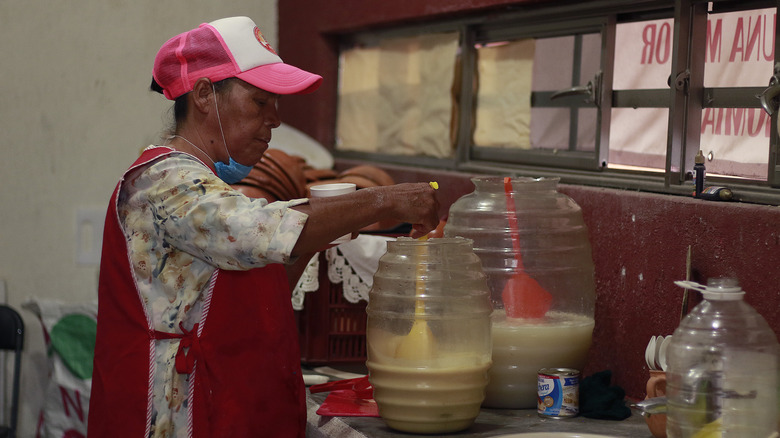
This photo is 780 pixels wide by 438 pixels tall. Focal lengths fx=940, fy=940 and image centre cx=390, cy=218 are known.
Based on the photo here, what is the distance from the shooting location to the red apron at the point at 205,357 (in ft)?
6.78

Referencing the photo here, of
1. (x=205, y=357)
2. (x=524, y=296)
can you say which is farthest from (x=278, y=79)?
(x=524, y=296)

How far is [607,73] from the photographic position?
9.24 ft

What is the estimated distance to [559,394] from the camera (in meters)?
2.27

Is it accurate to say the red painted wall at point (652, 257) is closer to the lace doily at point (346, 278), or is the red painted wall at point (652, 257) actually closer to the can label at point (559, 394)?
the can label at point (559, 394)

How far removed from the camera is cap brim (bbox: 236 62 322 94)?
207cm

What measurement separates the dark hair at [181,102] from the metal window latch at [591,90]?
1242 mm

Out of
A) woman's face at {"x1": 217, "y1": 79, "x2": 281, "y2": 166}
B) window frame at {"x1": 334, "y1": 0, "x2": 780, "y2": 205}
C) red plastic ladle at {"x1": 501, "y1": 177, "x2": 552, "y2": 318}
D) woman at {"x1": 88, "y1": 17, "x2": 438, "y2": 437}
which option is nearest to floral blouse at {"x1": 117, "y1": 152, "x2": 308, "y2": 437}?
woman at {"x1": 88, "y1": 17, "x2": 438, "y2": 437}

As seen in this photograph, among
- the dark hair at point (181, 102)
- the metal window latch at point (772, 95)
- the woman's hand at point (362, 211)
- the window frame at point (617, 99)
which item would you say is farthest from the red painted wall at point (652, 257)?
the dark hair at point (181, 102)

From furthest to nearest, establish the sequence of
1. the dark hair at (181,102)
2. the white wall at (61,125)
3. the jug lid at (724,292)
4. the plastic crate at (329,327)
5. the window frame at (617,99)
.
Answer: the white wall at (61,125) → the plastic crate at (329,327) → the window frame at (617,99) → the dark hair at (181,102) → the jug lid at (724,292)

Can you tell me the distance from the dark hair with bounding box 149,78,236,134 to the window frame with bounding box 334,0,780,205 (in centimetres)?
117

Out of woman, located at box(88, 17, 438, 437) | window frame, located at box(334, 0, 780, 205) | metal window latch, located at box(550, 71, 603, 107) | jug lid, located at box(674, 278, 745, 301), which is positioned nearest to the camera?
jug lid, located at box(674, 278, 745, 301)

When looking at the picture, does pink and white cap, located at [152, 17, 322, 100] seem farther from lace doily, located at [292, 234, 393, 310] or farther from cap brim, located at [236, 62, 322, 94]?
lace doily, located at [292, 234, 393, 310]

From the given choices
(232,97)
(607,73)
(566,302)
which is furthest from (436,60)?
(232,97)

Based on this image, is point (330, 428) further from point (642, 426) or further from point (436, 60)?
point (436, 60)
